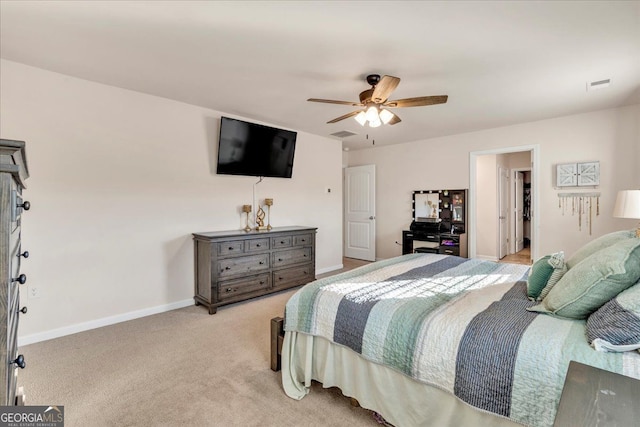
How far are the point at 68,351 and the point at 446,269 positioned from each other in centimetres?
323

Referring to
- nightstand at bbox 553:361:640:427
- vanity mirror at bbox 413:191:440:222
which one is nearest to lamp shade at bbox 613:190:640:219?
vanity mirror at bbox 413:191:440:222

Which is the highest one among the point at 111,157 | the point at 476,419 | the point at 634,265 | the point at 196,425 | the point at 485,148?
the point at 485,148

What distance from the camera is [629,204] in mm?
2914

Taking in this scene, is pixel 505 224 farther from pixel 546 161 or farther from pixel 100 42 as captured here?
pixel 100 42

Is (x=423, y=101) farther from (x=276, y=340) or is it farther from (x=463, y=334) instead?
(x=276, y=340)

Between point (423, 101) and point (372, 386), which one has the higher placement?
point (423, 101)

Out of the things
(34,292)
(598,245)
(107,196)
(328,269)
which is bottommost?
(328,269)

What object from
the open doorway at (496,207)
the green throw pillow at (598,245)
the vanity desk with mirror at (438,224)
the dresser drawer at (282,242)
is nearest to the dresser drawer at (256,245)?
the dresser drawer at (282,242)

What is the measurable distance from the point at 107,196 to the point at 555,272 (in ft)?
12.6

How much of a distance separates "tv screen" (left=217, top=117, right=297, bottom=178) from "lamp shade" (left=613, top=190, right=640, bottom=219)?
3827 millimetres

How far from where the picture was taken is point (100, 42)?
7.57 feet

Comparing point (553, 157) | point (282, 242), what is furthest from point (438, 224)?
point (282, 242)

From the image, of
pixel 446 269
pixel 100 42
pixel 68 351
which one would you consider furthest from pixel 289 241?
pixel 100 42

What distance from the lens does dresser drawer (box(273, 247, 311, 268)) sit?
4043 millimetres
